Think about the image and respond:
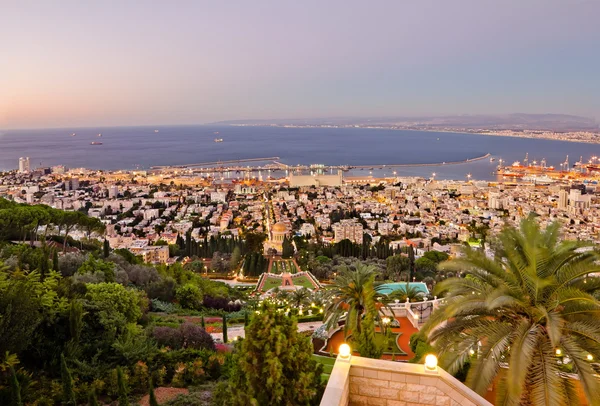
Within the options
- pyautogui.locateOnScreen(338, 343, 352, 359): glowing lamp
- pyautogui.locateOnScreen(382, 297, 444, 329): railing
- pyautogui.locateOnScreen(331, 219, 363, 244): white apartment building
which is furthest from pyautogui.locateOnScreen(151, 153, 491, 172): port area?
pyautogui.locateOnScreen(338, 343, 352, 359): glowing lamp

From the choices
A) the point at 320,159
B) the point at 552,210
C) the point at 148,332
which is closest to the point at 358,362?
the point at 148,332

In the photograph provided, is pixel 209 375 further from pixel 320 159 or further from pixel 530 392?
pixel 320 159

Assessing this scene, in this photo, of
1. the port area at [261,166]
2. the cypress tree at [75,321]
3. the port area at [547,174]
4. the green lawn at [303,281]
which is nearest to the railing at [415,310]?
the cypress tree at [75,321]

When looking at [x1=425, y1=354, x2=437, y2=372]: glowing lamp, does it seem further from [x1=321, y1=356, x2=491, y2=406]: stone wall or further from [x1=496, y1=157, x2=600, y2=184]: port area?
[x1=496, y1=157, x2=600, y2=184]: port area

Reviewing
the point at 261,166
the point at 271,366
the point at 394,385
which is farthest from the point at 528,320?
the point at 261,166

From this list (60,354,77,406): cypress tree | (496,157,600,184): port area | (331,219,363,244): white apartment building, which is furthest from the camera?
(496,157,600,184): port area

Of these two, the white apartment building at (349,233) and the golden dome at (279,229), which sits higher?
the golden dome at (279,229)

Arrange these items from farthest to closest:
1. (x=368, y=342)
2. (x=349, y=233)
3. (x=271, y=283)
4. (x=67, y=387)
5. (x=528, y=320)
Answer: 1. (x=349, y=233)
2. (x=271, y=283)
3. (x=368, y=342)
4. (x=67, y=387)
5. (x=528, y=320)

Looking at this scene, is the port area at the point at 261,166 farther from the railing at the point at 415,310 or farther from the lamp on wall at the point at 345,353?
the lamp on wall at the point at 345,353

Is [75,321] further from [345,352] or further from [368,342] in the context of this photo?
[345,352]
